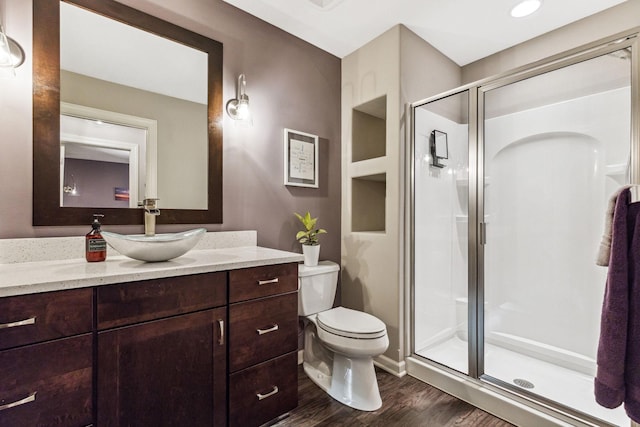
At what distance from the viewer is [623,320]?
0.99m

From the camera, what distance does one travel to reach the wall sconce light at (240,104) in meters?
1.90

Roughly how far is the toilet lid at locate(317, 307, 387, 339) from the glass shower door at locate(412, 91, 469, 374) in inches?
20.1

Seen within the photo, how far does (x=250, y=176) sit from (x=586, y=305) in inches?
98.4

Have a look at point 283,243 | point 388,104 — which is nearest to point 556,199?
point 388,104

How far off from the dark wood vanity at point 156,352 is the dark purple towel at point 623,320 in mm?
1248

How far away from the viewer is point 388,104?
2199mm

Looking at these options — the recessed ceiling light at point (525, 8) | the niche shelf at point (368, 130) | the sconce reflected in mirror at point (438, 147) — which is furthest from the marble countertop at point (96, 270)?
the recessed ceiling light at point (525, 8)

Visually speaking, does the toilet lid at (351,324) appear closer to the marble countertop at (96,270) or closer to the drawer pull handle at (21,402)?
the marble countertop at (96,270)

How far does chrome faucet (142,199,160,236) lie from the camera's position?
5.14 ft

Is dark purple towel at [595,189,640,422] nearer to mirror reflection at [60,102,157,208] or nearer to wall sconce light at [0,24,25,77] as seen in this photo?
mirror reflection at [60,102,157,208]

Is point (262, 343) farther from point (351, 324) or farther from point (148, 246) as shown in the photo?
point (148, 246)

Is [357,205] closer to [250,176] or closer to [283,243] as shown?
[283,243]

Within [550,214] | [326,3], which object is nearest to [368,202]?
[550,214]

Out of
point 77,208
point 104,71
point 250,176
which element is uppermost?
point 104,71
